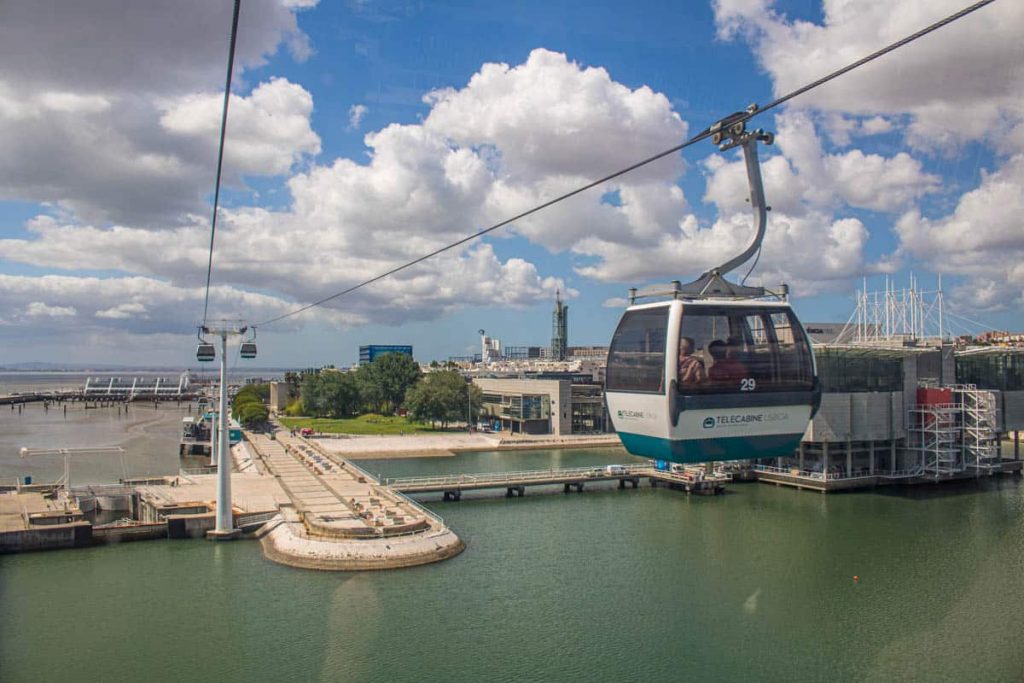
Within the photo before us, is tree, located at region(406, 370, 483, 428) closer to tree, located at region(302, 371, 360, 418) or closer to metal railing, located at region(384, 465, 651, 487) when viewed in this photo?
tree, located at region(302, 371, 360, 418)

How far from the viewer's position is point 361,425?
2534 inches

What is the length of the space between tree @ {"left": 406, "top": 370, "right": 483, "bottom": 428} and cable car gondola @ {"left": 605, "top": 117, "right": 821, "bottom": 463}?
52345 mm

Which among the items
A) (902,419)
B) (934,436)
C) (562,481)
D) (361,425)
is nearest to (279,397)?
(361,425)

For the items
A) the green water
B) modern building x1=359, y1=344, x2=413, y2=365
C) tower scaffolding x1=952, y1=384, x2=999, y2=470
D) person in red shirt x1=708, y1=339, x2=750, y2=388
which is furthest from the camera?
modern building x1=359, y1=344, x2=413, y2=365

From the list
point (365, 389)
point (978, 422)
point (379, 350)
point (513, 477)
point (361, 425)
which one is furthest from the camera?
point (379, 350)

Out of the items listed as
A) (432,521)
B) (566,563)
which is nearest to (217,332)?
(432,521)

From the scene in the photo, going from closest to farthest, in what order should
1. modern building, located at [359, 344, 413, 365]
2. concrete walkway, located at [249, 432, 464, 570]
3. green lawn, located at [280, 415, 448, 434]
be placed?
concrete walkway, located at [249, 432, 464, 570], green lawn, located at [280, 415, 448, 434], modern building, located at [359, 344, 413, 365]

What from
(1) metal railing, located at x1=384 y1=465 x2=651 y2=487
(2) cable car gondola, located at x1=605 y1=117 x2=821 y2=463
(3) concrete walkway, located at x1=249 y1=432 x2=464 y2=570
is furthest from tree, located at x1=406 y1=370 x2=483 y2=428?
(2) cable car gondola, located at x1=605 y1=117 x2=821 y2=463

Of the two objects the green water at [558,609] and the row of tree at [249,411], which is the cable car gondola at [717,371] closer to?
the green water at [558,609]

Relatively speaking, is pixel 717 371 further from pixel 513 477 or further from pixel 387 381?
pixel 387 381

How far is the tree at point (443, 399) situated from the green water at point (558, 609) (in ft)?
113

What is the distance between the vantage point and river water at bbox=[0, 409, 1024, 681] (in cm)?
1424

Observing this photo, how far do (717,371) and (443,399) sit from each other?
174ft

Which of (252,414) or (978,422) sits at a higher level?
(978,422)
